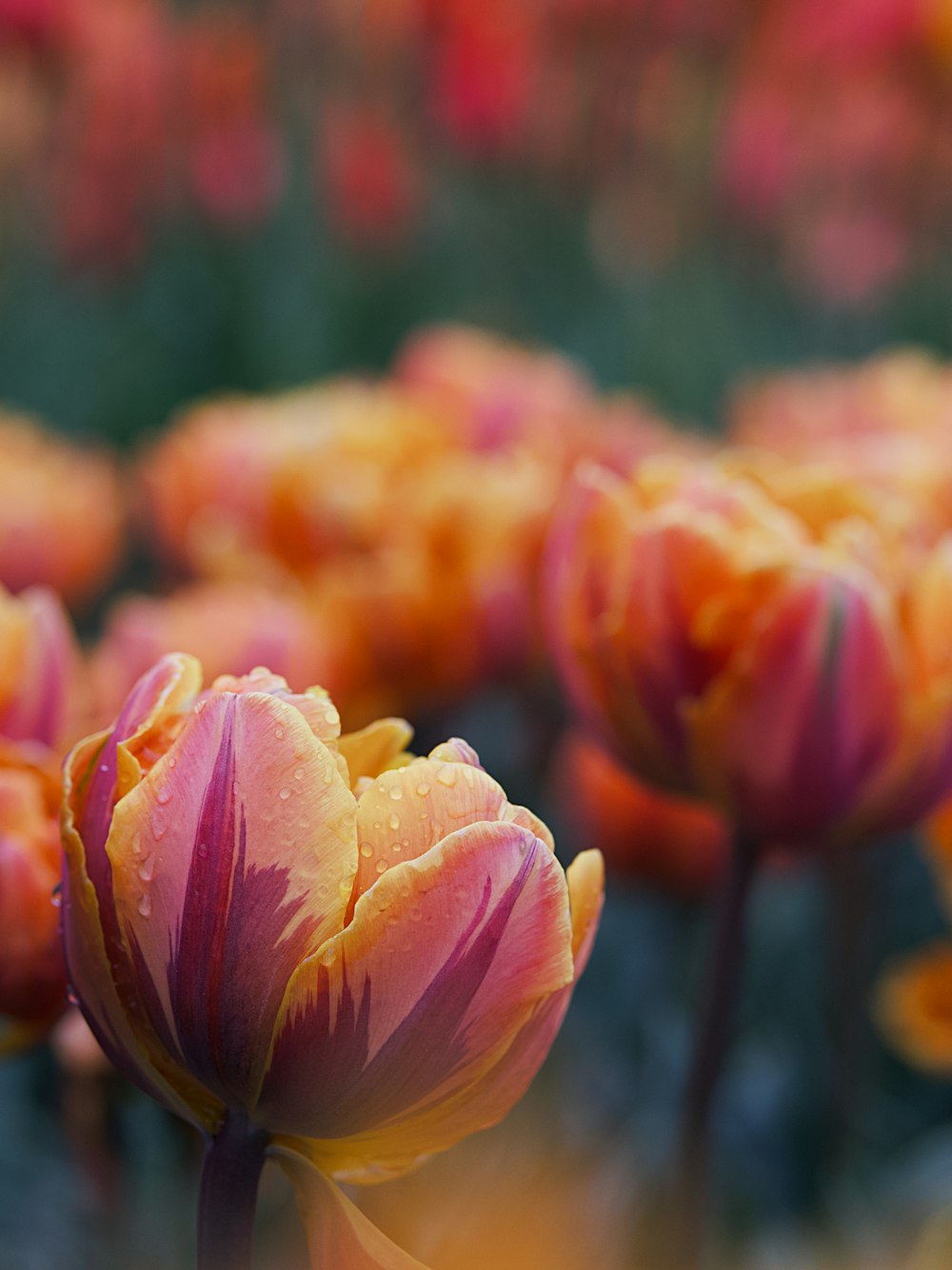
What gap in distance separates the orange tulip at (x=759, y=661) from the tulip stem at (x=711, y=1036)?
2 centimetres

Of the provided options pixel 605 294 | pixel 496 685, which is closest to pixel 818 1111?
pixel 496 685

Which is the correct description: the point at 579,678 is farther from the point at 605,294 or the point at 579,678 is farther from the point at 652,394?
the point at 605,294

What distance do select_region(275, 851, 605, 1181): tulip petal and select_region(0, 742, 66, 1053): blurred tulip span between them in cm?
10

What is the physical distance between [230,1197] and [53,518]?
58 cm

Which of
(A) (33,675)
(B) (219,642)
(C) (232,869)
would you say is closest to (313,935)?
(C) (232,869)

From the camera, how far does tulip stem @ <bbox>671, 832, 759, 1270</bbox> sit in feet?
1.65

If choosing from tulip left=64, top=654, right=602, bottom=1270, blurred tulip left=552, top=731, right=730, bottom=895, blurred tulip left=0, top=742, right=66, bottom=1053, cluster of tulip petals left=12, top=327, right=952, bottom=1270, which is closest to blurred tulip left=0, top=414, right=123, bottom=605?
cluster of tulip petals left=12, top=327, right=952, bottom=1270

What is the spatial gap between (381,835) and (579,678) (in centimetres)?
22

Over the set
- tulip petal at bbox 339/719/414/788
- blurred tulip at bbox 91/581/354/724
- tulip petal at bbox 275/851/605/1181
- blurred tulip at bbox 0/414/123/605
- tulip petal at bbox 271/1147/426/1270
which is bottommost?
tulip petal at bbox 271/1147/426/1270

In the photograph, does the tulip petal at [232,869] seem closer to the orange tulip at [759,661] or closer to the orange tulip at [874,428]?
the orange tulip at [759,661]

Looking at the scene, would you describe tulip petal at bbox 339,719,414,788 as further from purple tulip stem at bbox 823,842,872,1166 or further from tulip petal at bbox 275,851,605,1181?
purple tulip stem at bbox 823,842,872,1166

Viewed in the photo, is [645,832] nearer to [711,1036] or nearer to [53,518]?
[711,1036]

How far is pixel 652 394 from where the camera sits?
2.06 m

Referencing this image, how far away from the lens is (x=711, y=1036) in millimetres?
505
